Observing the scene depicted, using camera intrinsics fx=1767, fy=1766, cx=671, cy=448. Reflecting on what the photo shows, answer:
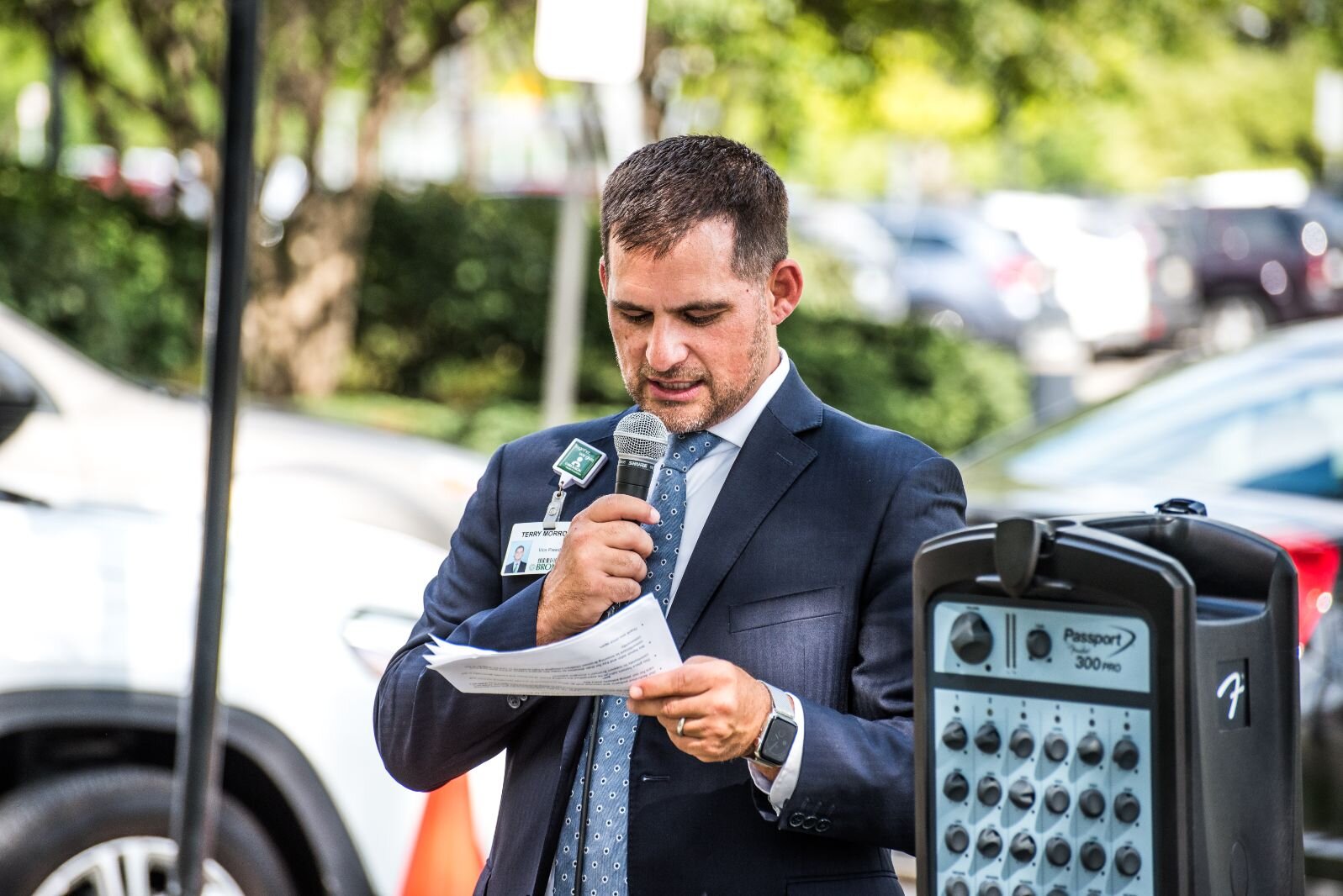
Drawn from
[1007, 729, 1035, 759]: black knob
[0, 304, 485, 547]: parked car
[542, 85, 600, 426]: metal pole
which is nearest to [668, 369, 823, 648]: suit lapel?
[1007, 729, 1035, 759]: black knob

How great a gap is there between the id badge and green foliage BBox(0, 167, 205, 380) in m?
8.52

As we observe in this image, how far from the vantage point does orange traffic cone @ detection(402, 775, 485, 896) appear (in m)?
3.64

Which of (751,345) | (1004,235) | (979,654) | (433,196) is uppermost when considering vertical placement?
(1004,235)

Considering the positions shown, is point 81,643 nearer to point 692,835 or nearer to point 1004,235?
point 692,835

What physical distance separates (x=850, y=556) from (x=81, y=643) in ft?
6.86

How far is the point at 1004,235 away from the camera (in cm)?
2281

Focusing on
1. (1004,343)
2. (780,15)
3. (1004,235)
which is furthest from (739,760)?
(1004,235)

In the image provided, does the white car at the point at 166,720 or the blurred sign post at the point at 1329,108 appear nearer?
the white car at the point at 166,720

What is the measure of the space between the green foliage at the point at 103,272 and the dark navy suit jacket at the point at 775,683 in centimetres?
859

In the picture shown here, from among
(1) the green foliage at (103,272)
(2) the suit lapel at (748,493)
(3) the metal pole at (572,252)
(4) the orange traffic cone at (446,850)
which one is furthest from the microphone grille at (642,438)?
(1) the green foliage at (103,272)

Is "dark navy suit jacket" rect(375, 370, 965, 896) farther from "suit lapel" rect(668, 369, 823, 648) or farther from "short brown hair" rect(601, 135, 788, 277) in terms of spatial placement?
"short brown hair" rect(601, 135, 788, 277)

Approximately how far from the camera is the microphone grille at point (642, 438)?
7.24 feet

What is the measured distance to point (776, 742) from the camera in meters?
2.05

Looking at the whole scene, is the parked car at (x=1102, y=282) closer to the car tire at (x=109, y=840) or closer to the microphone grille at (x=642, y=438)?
the car tire at (x=109, y=840)
